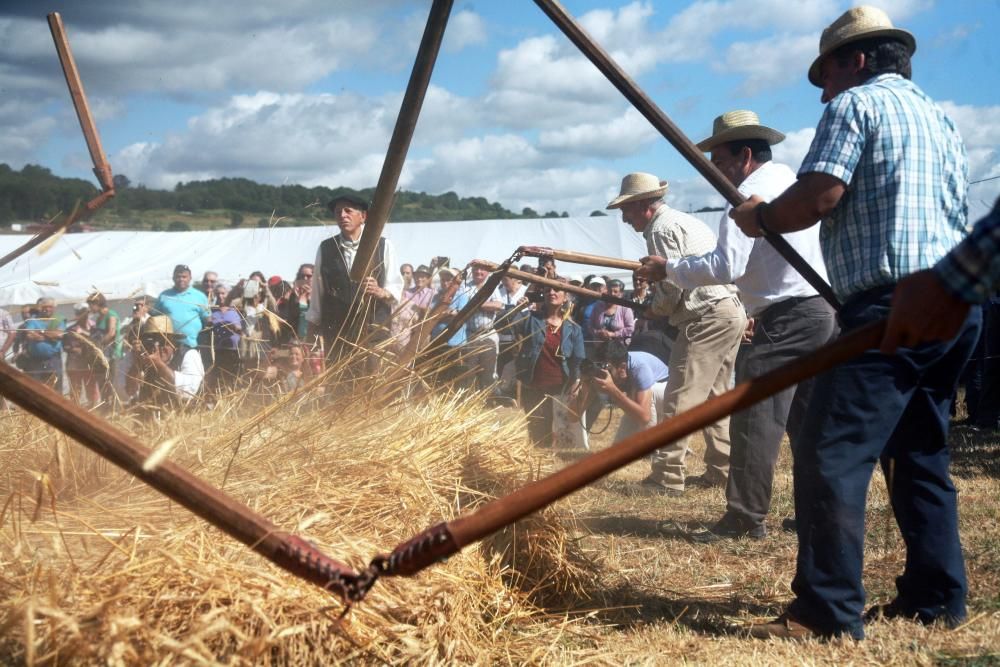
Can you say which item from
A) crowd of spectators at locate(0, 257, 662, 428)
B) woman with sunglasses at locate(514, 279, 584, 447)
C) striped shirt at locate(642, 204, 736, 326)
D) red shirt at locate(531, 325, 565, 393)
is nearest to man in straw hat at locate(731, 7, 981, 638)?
crowd of spectators at locate(0, 257, 662, 428)

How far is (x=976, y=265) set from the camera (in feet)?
5.64

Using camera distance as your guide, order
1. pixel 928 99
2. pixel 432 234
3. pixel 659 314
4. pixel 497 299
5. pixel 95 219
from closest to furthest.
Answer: pixel 928 99
pixel 95 219
pixel 659 314
pixel 497 299
pixel 432 234

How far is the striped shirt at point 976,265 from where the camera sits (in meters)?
1.71

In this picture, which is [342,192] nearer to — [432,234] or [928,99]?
[928,99]

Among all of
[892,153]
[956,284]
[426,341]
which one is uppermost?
[892,153]

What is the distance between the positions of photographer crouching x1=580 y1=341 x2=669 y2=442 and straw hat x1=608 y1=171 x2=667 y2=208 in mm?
1198

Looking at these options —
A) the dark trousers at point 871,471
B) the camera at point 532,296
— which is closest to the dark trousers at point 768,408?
the camera at point 532,296

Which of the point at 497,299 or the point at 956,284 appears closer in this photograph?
the point at 956,284

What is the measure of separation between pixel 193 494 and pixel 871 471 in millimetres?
1850

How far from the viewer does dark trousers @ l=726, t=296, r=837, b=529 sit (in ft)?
13.0

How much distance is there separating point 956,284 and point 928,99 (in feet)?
4.01

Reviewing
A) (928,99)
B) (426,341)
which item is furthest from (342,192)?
(928,99)

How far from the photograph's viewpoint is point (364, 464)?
2723mm

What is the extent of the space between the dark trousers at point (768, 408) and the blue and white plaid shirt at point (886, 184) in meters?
1.32
